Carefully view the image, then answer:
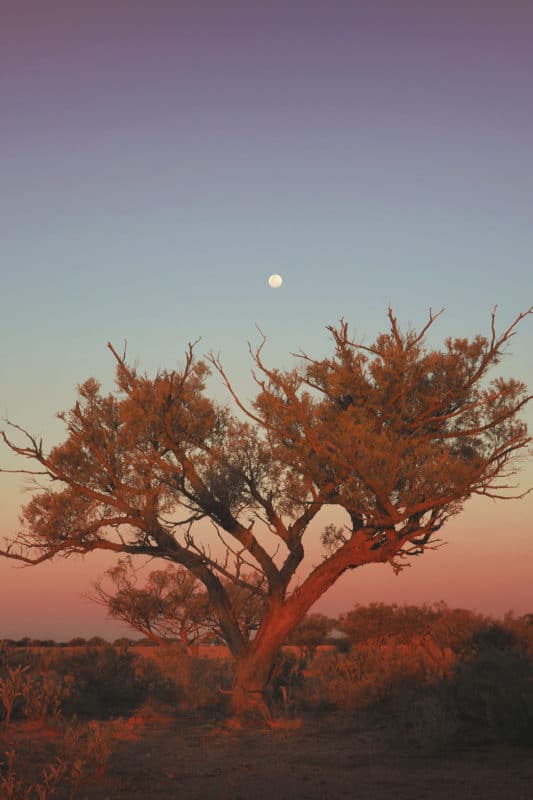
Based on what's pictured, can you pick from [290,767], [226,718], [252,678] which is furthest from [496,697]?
[226,718]

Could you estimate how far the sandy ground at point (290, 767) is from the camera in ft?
33.0

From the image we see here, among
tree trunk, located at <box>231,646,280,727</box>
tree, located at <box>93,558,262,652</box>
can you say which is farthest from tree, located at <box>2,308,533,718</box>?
tree, located at <box>93,558,262,652</box>

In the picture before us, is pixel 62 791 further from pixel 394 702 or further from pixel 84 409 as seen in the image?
pixel 84 409

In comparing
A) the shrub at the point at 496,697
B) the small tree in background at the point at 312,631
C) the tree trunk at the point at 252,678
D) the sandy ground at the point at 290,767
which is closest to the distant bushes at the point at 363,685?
the shrub at the point at 496,697

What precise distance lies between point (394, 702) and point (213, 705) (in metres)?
4.48

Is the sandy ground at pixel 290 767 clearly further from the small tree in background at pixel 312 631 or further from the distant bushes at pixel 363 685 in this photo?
the small tree in background at pixel 312 631

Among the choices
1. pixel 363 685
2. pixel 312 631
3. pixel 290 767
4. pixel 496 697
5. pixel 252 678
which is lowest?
pixel 290 767

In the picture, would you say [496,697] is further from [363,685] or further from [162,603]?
[162,603]

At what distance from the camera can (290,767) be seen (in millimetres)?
11938

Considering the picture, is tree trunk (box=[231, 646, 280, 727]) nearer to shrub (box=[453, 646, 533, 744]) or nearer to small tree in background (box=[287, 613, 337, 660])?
shrub (box=[453, 646, 533, 744])

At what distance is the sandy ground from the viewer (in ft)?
33.0

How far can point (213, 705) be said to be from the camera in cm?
1928

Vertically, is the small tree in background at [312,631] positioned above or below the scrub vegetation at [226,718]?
above

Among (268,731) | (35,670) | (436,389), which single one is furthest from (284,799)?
(35,670)
